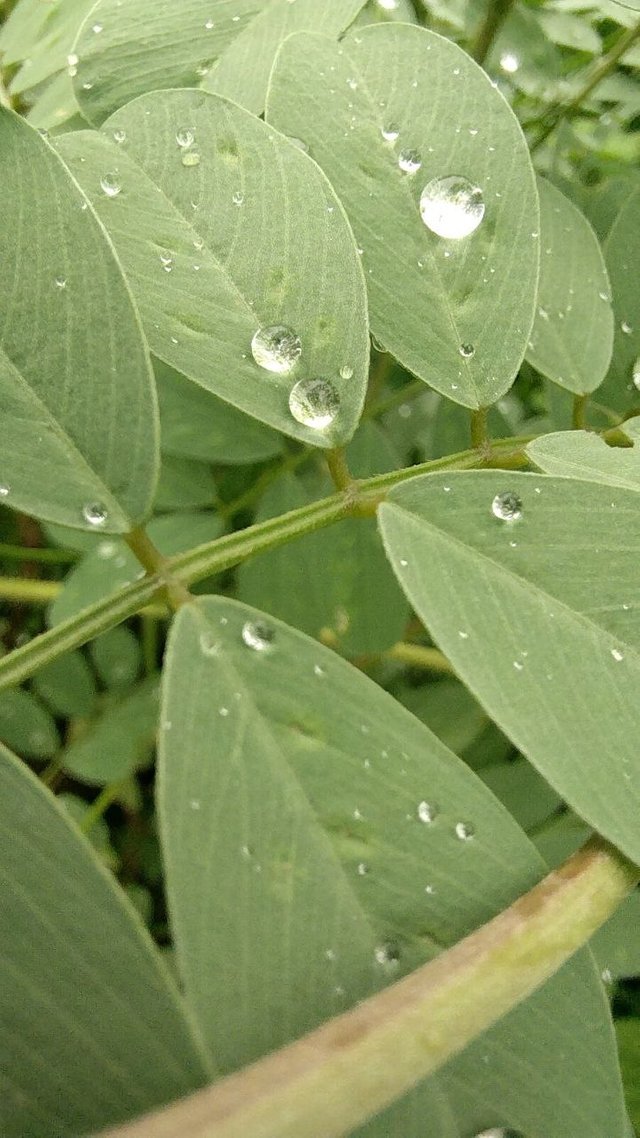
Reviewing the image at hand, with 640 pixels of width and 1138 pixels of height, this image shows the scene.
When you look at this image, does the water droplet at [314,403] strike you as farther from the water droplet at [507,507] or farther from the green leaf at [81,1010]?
the green leaf at [81,1010]

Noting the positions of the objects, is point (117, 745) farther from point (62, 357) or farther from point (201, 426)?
point (62, 357)

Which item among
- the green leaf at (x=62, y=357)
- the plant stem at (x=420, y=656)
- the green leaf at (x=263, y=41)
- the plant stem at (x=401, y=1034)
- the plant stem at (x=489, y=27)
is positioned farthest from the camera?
the plant stem at (x=420, y=656)

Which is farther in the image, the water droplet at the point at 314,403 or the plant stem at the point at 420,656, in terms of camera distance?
the plant stem at the point at 420,656

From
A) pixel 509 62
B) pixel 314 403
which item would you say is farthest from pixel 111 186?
pixel 509 62

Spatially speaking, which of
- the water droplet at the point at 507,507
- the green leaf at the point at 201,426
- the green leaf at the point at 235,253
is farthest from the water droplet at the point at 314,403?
the green leaf at the point at 201,426

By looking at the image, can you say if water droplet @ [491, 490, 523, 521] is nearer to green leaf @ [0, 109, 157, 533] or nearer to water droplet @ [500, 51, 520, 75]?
green leaf @ [0, 109, 157, 533]

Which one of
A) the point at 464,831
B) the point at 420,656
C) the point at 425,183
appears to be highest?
the point at 425,183

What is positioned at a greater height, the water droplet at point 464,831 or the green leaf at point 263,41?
the green leaf at point 263,41
